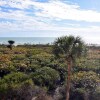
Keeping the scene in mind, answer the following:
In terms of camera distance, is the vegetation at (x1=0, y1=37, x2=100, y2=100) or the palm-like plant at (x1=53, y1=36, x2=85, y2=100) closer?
the palm-like plant at (x1=53, y1=36, x2=85, y2=100)

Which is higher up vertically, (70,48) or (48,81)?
(70,48)

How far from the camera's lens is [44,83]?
Result: 25422 millimetres

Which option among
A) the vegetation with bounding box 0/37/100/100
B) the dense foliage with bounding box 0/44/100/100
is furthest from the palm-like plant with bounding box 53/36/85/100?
the dense foliage with bounding box 0/44/100/100

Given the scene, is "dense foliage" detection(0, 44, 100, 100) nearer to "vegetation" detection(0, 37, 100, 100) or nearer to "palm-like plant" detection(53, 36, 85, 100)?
"vegetation" detection(0, 37, 100, 100)

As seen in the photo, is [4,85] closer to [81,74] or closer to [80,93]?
[80,93]

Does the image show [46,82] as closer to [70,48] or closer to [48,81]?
[48,81]

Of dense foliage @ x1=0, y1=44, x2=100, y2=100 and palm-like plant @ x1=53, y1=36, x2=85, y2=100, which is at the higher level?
palm-like plant @ x1=53, y1=36, x2=85, y2=100

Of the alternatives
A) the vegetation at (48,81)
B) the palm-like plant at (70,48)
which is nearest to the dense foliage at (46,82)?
the vegetation at (48,81)

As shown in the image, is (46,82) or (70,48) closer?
(70,48)

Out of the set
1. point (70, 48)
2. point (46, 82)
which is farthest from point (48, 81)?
point (70, 48)

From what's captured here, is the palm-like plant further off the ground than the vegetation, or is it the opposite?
the palm-like plant

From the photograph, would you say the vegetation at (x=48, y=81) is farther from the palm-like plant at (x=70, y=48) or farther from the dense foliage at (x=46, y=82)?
the palm-like plant at (x=70, y=48)

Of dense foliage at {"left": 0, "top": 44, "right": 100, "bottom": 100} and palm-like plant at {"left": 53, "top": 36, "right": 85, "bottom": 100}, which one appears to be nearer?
palm-like plant at {"left": 53, "top": 36, "right": 85, "bottom": 100}

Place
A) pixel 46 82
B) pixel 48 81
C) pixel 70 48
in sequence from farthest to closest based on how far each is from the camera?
pixel 48 81 < pixel 46 82 < pixel 70 48
